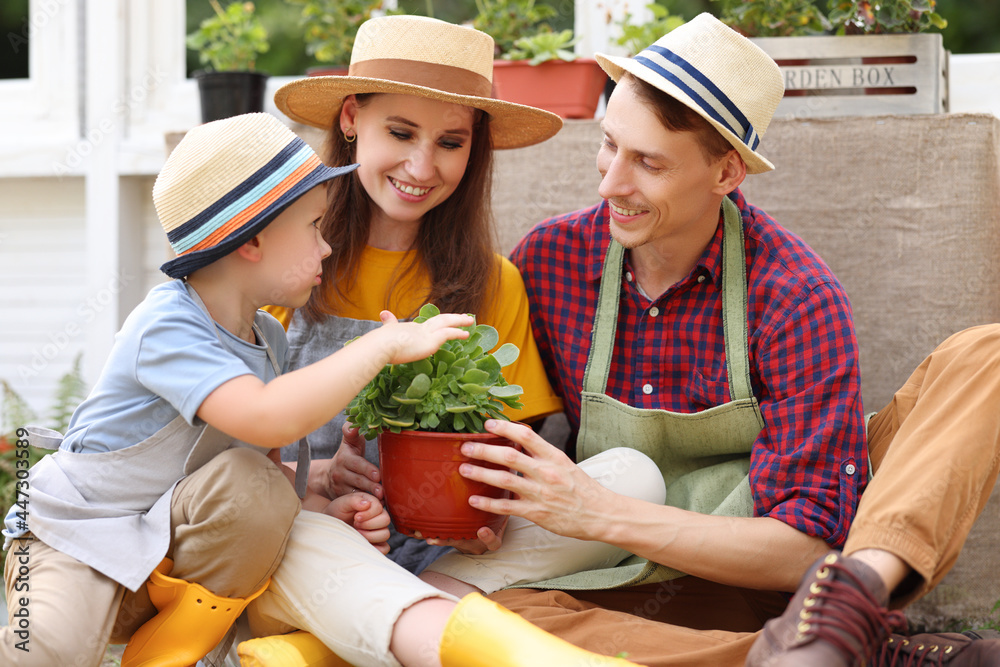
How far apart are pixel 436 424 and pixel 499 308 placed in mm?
580

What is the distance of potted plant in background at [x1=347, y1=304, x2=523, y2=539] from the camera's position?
65.5 inches

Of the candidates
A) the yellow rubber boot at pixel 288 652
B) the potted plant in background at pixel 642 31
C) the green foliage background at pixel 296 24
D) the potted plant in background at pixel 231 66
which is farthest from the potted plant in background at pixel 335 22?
the yellow rubber boot at pixel 288 652

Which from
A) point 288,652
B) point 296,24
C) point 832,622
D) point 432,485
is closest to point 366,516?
point 432,485

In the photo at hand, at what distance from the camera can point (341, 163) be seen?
227 centimetres

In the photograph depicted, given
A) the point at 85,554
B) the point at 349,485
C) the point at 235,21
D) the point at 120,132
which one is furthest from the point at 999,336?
the point at 120,132

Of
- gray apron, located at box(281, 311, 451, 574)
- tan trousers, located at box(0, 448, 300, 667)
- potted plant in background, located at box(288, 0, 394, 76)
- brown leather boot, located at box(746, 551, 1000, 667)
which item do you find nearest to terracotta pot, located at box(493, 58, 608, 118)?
potted plant in background, located at box(288, 0, 394, 76)

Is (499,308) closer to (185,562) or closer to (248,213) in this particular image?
(248,213)

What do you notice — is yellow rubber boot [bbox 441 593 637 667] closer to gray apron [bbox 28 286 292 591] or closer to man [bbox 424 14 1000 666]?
man [bbox 424 14 1000 666]

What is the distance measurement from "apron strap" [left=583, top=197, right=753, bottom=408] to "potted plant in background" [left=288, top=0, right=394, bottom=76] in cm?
145

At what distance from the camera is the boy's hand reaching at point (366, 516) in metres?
1.78

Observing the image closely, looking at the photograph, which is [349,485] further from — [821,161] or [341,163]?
[821,161]

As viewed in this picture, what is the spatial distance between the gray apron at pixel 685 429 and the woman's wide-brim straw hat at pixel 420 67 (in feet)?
1.60

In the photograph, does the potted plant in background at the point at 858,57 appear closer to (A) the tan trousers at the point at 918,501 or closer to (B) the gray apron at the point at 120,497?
(A) the tan trousers at the point at 918,501

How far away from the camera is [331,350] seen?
2145 mm
